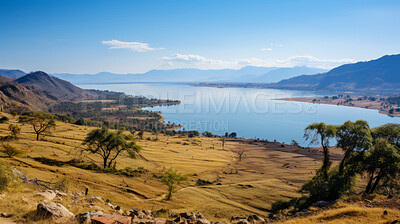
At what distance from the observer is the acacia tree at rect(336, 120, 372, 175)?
52.5 ft

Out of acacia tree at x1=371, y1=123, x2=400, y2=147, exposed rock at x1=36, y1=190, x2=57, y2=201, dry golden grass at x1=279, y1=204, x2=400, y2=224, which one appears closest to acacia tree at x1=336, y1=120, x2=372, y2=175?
acacia tree at x1=371, y1=123, x2=400, y2=147

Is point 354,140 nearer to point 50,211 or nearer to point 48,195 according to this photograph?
point 50,211

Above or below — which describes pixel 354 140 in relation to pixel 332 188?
above

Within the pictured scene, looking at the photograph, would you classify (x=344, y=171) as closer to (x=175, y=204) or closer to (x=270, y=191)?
(x=270, y=191)

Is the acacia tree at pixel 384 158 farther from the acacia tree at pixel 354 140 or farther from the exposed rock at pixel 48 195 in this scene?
the exposed rock at pixel 48 195

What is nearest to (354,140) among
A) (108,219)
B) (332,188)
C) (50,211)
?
(332,188)

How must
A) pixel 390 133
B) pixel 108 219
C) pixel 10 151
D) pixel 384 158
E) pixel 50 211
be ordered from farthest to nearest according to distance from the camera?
1. pixel 10 151
2. pixel 390 133
3. pixel 384 158
4. pixel 108 219
5. pixel 50 211

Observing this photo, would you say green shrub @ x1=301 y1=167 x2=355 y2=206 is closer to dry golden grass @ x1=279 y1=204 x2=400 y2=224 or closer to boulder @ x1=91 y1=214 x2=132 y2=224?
dry golden grass @ x1=279 y1=204 x2=400 y2=224

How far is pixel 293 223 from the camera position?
454 inches

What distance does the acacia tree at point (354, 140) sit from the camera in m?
16.0

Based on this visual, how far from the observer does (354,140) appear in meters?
16.2

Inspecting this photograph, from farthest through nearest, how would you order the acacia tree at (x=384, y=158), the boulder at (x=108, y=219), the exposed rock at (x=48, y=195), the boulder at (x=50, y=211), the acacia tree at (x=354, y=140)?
the acacia tree at (x=354, y=140) → the acacia tree at (x=384, y=158) → the exposed rock at (x=48, y=195) → the boulder at (x=108, y=219) → the boulder at (x=50, y=211)

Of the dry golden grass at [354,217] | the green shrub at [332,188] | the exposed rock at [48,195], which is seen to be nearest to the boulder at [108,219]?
the exposed rock at [48,195]

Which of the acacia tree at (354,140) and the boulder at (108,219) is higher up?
the acacia tree at (354,140)
